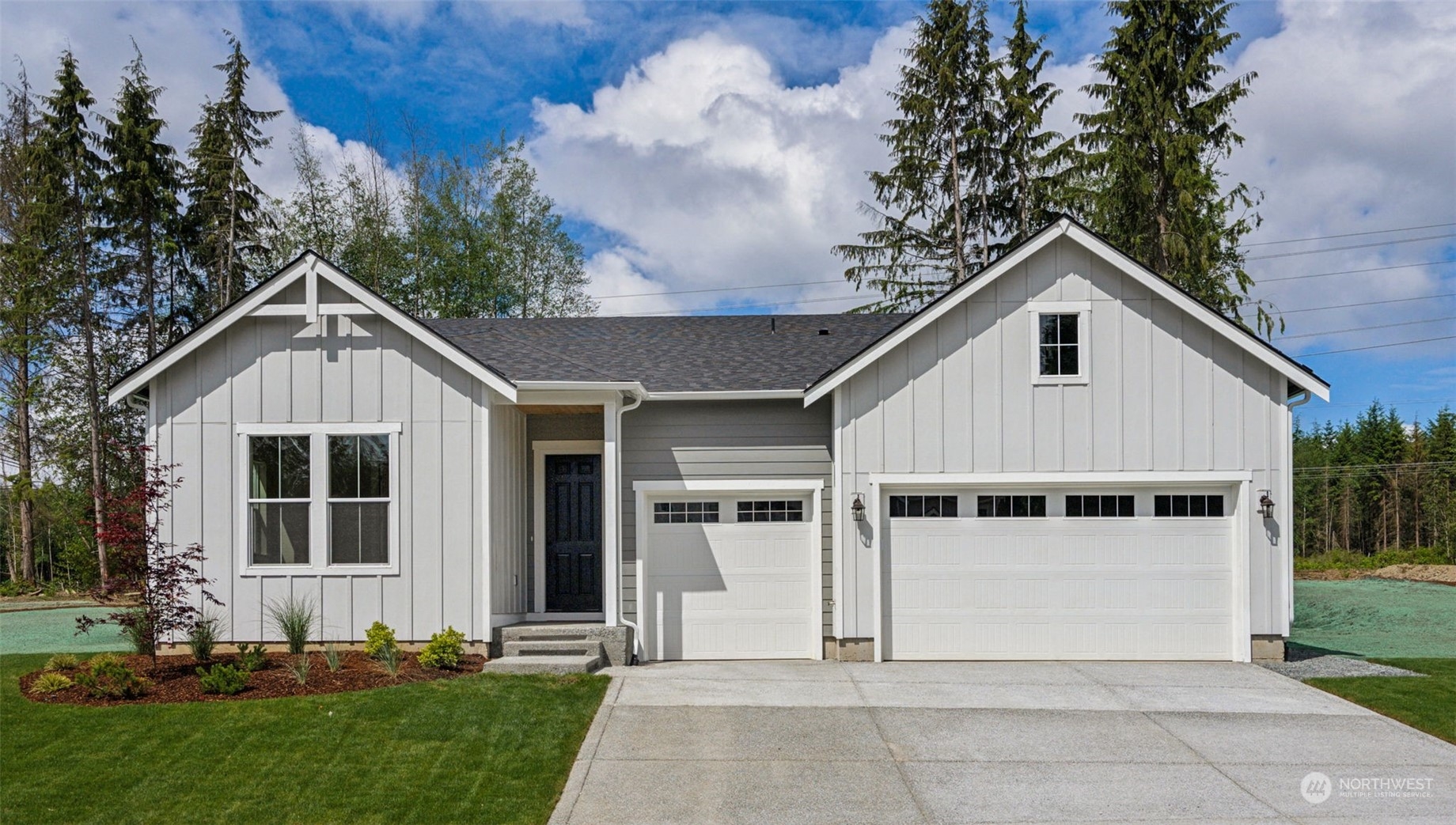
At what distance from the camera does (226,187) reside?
24.3 metres

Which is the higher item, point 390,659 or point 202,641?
point 202,641

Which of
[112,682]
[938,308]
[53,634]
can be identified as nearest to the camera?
[112,682]

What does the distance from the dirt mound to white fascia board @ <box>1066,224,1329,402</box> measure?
54.0 ft

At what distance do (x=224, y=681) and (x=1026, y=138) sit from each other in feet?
69.3

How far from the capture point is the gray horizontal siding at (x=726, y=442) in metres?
12.2

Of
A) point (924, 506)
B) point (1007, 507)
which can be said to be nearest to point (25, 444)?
point (924, 506)

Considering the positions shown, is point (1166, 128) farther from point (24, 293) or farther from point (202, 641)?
point (24, 293)

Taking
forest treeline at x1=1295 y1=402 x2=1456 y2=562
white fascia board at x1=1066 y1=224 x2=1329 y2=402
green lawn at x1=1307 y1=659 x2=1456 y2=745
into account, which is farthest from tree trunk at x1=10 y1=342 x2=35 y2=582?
forest treeline at x1=1295 y1=402 x2=1456 y2=562

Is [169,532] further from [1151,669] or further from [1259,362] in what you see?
[1259,362]

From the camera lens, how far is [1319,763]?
7594mm

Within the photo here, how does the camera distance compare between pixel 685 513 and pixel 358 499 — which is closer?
pixel 358 499

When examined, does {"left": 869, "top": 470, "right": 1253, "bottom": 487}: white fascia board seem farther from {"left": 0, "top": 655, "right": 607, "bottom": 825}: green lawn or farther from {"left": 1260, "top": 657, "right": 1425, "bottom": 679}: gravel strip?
{"left": 0, "top": 655, "right": 607, "bottom": 825}: green lawn

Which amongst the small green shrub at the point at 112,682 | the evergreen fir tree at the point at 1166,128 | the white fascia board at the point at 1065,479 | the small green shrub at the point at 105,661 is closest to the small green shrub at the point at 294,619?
the small green shrub at the point at 105,661

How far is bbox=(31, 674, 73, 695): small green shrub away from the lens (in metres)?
9.00
